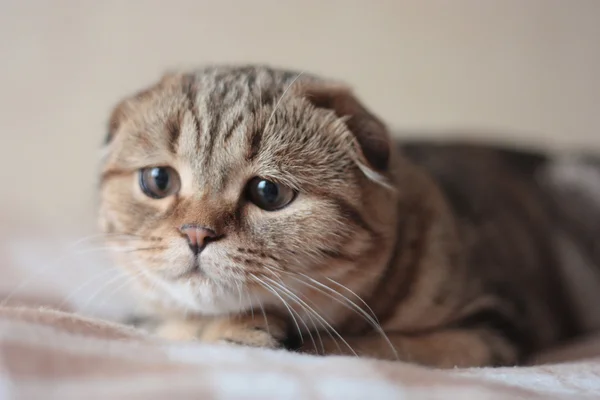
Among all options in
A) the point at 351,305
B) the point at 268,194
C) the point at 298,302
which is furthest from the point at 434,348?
the point at 268,194

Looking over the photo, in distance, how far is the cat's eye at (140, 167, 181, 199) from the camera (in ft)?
3.23

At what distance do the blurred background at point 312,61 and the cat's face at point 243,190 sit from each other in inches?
33.2

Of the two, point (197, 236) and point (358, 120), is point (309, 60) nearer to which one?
point (358, 120)

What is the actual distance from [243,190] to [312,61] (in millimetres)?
1324

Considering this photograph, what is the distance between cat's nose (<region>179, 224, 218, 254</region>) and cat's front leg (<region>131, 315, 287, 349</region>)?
0.14m

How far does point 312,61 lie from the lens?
7.01 feet

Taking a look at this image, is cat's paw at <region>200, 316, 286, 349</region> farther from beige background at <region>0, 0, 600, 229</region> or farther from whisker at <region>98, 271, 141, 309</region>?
beige background at <region>0, 0, 600, 229</region>

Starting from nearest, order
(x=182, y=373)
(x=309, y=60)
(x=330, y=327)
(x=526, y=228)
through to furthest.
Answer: (x=182, y=373), (x=330, y=327), (x=526, y=228), (x=309, y=60)

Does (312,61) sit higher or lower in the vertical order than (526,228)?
higher

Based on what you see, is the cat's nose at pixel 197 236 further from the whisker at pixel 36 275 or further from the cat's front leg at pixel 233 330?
the whisker at pixel 36 275

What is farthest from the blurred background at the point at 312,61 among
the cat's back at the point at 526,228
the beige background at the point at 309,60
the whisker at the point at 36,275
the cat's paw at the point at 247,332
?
the cat's paw at the point at 247,332

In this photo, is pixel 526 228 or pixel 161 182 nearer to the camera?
pixel 161 182

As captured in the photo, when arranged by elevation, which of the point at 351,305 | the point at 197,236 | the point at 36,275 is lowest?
the point at 36,275

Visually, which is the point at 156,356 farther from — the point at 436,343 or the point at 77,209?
the point at 77,209
